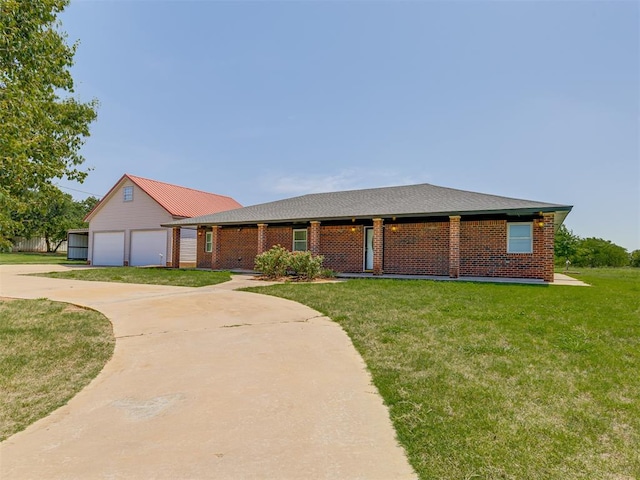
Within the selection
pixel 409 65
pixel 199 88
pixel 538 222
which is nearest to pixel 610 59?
pixel 538 222

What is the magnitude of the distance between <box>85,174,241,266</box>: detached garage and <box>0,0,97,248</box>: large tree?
17422 millimetres

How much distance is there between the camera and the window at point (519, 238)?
13531 mm

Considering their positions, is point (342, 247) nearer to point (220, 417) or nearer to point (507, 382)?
point (507, 382)

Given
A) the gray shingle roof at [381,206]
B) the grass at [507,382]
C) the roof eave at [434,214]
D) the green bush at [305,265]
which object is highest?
the gray shingle roof at [381,206]

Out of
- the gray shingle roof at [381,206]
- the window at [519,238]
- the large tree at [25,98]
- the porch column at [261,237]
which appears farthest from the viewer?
the porch column at [261,237]

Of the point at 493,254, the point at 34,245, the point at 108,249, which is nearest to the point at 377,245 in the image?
the point at 493,254

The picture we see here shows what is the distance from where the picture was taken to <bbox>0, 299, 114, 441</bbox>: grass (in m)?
3.41

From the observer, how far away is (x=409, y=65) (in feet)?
47.4

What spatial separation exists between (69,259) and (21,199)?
34.4 m

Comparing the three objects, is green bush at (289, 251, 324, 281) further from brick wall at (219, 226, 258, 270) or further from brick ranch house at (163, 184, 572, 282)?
brick wall at (219, 226, 258, 270)

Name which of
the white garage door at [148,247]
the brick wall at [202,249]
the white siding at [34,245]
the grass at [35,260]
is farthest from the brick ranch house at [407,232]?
the white siding at [34,245]

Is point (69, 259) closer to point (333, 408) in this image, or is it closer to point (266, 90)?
point (266, 90)

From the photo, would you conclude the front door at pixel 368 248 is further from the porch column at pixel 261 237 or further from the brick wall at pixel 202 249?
the brick wall at pixel 202 249

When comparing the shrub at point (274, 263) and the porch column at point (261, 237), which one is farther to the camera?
the porch column at point (261, 237)
